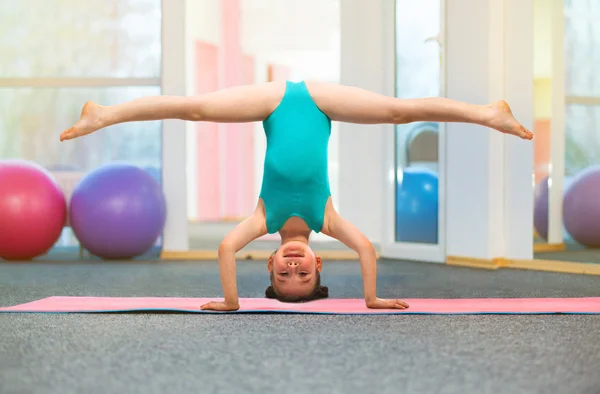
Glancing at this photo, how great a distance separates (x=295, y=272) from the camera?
2371mm

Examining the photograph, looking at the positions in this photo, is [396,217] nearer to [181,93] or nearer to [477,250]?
[477,250]

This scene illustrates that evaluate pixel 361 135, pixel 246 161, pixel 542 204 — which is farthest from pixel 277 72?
pixel 542 204

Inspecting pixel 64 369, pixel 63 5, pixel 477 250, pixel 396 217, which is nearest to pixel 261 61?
pixel 63 5

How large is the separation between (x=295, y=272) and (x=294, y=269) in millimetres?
15

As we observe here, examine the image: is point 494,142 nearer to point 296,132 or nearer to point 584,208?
point 584,208

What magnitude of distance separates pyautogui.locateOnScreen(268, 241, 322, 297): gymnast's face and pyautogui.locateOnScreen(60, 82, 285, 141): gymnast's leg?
479mm

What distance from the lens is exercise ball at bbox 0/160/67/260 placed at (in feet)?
13.1

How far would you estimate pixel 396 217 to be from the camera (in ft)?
15.0

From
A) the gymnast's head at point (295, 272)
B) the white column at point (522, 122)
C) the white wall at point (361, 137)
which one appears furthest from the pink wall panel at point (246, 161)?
the gymnast's head at point (295, 272)

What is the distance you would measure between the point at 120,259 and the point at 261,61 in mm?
5748

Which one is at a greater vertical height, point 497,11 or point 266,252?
point 497,11

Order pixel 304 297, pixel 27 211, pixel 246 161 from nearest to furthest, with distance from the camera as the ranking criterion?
pixel 304 297 → pixel 27 211 → pixel 246 161

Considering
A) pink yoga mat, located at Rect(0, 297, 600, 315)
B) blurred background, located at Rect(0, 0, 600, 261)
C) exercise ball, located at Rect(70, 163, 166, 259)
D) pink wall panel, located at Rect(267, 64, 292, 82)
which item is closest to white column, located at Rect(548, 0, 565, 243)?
blurred background, located at Rect(0, 0, 600, 261)

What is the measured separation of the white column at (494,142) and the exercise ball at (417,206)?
0.27 metres
